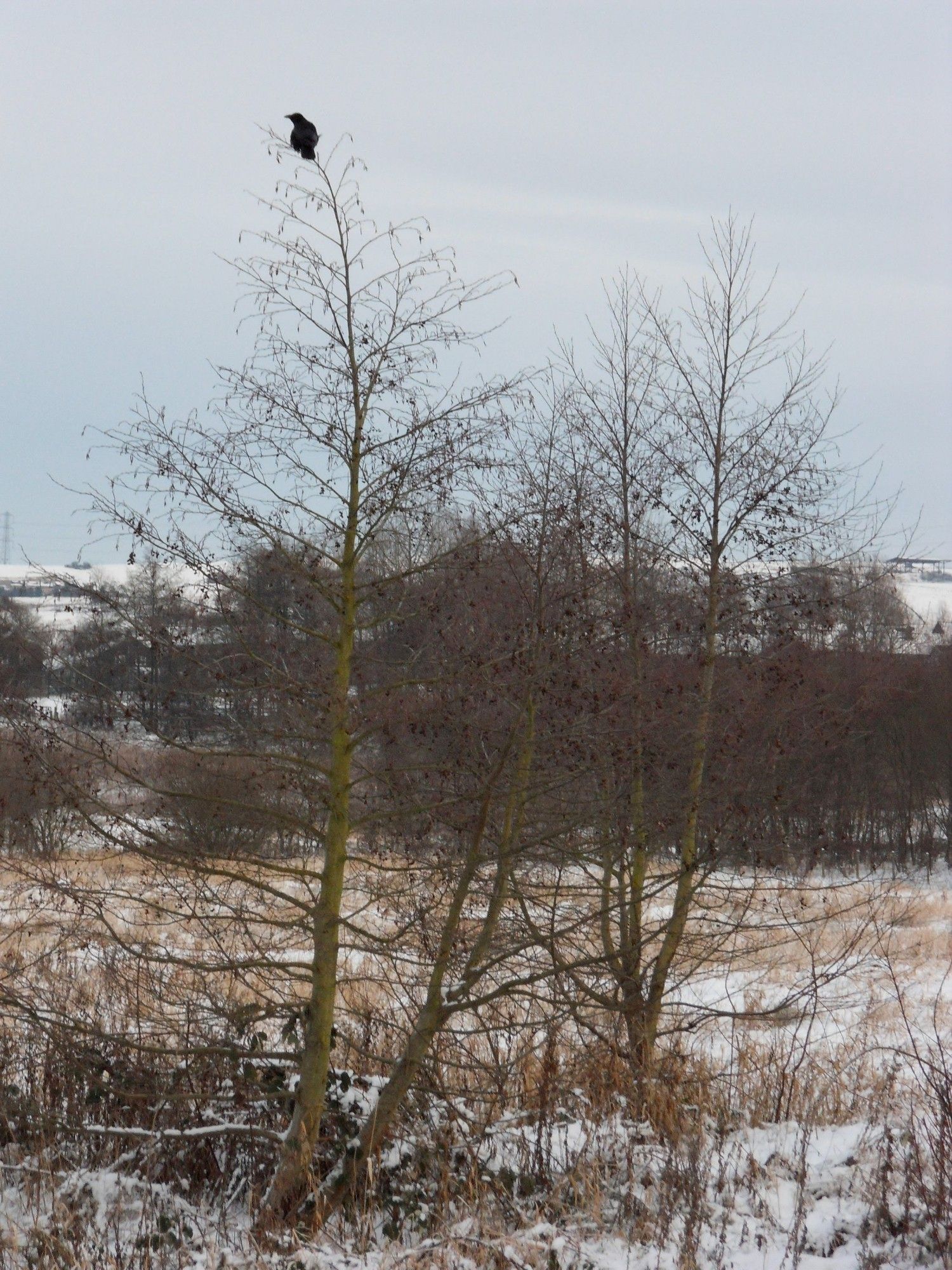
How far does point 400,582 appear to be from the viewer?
16.6 ft

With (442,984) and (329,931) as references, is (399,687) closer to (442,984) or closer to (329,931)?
(329,931)

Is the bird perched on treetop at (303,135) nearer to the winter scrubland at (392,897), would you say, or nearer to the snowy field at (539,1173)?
the winter scrubland at (392,897)

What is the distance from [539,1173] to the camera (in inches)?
209

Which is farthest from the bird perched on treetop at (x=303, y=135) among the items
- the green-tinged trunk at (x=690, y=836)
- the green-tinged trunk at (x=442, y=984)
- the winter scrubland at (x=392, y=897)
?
the green-tinged trunk at (x=690, y=836)

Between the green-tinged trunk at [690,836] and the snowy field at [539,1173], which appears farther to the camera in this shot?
the green-tinged trunk at [690,836]

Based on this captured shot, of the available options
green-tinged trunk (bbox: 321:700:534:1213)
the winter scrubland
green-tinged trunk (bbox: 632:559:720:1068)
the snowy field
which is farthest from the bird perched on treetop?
green-tinged trunk (bbox: 632:559:720:1068)

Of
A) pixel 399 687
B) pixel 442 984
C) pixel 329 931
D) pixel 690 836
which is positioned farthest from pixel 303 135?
pixel 690 836

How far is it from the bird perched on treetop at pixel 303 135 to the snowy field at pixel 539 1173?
309cm

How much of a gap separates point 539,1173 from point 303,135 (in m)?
4.85

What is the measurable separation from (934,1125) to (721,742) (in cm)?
232

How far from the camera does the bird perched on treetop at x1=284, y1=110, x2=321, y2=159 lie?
4.39m

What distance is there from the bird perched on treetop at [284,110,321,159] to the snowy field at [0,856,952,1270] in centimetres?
309

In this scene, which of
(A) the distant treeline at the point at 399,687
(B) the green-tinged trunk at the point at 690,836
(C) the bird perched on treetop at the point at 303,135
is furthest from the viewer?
(B) the green-tinged trunk at the point at 690,836

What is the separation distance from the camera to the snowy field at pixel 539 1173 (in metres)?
4.55
